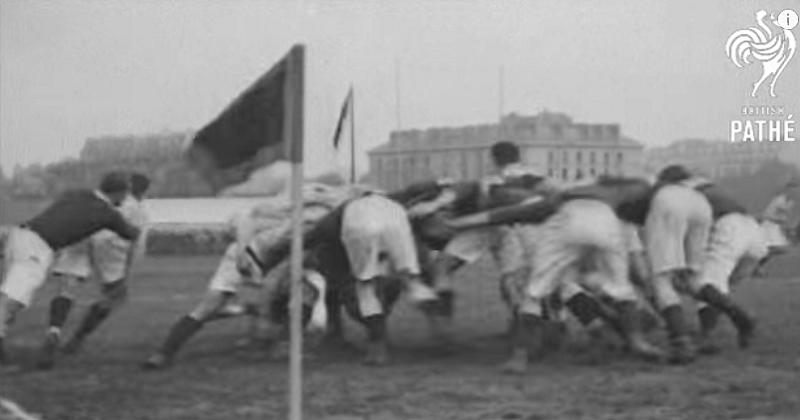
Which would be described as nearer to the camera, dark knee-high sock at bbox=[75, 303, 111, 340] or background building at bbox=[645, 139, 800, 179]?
background building at bbox=[645, 139, 800, 179]

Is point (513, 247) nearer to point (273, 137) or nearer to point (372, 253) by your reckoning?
point (372, 253)

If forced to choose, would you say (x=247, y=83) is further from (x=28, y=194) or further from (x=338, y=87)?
(x=28, y=194)

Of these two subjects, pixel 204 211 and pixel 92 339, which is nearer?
pixel 204 211

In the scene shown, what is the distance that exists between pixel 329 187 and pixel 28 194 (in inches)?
42.0

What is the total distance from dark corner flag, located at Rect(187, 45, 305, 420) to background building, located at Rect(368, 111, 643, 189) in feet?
2.13

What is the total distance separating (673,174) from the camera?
5.34 m

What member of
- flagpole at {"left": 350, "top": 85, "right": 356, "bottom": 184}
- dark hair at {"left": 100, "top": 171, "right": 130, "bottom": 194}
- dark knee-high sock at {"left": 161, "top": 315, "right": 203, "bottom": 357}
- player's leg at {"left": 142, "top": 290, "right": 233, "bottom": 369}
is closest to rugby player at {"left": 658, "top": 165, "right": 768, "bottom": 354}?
flagpole at {"left": 350, "top": 85, "right": 356, "bottom": 184}

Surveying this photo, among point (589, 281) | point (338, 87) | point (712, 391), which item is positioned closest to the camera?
point (338, 87)

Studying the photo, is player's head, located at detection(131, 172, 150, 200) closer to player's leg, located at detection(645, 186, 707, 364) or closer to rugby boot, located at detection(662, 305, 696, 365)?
player's leg, located at detection(645, 186, 707, 364)

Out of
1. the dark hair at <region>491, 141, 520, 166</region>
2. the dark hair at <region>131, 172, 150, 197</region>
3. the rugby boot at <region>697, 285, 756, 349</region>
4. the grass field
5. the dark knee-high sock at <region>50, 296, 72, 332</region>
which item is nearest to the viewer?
the grass field

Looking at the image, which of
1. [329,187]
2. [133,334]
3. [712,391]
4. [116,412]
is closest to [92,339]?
[133,334]

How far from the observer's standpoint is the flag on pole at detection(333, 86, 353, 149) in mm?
4902

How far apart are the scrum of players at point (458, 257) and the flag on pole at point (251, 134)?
59cm

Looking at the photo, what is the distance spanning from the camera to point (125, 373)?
18.1 ft
